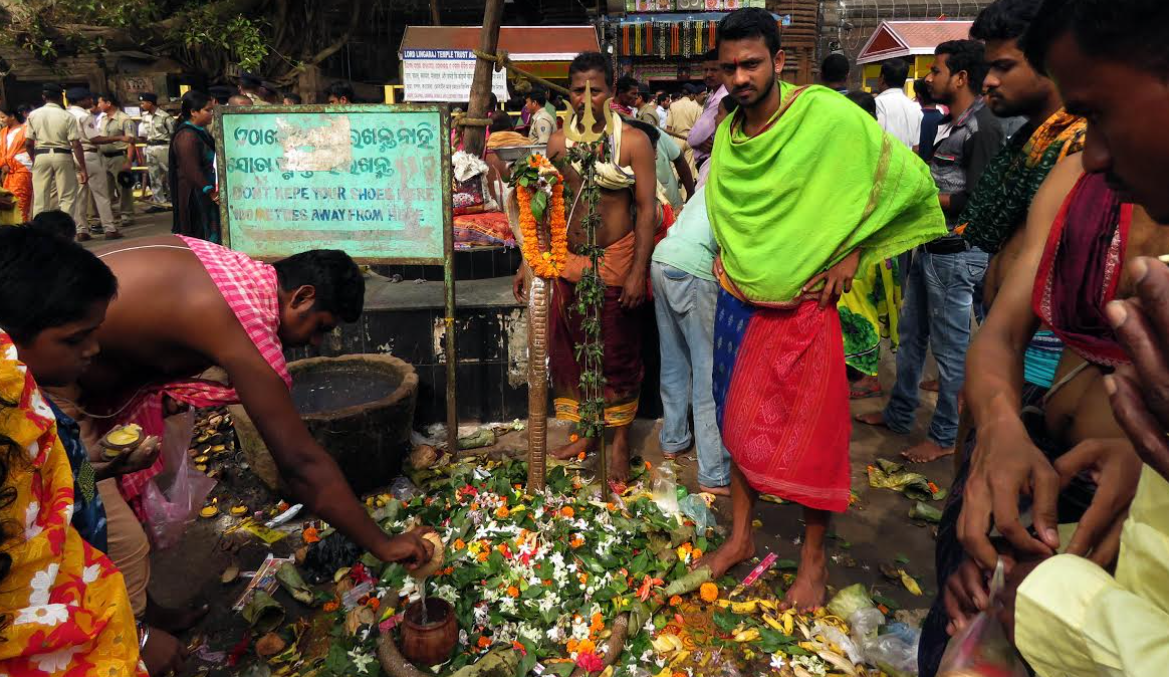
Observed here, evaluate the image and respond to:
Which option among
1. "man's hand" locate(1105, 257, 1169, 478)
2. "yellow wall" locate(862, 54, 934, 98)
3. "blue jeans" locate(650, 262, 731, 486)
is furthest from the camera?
"yellow wall" locate(862, 54, 934, 98)

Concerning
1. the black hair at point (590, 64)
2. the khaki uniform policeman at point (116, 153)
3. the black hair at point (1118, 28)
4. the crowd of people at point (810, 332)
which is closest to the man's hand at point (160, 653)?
the crowd of people at point (810, 332)

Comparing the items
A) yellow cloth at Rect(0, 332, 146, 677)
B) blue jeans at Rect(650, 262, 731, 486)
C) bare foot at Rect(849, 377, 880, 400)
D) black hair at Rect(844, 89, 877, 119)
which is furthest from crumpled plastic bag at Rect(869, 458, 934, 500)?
yellow cloth at Rect(0, 332, 146, 677)

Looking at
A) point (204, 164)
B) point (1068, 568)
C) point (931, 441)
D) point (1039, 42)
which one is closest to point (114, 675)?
point (1068, 568)

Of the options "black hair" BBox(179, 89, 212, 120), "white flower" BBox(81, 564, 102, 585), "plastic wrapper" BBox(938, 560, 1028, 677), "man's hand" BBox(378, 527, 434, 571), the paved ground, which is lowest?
the paved ground

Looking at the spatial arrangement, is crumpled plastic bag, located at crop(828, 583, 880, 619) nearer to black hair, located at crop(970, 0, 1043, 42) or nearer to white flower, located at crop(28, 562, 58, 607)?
black hair, located at crop(970, 0, 1043, 42)

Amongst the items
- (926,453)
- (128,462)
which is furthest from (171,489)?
(926,453)

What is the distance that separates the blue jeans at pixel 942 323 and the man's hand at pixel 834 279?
4.77 ft

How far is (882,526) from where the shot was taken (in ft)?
10.9

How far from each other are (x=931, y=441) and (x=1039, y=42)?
3295mm

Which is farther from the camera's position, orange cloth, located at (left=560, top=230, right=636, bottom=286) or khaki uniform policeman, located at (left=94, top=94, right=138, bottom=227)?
khaki uniform policeman, located at (left=94, top=94, right=138, bottom=227)

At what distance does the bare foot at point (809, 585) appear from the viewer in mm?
2689

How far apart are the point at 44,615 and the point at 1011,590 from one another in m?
1.68

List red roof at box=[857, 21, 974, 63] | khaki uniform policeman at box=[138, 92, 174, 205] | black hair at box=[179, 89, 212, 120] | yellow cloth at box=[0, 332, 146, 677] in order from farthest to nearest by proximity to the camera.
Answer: red roof at box=[857, 21, 974, 63] < khaki uniform policeman at box=[138, 92, 174, 205] < black hair at box=[179, 89, 212, 120] < yellow cloth at box=[0, 332, 146, 677]

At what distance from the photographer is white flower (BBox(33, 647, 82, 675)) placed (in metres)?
1.33
